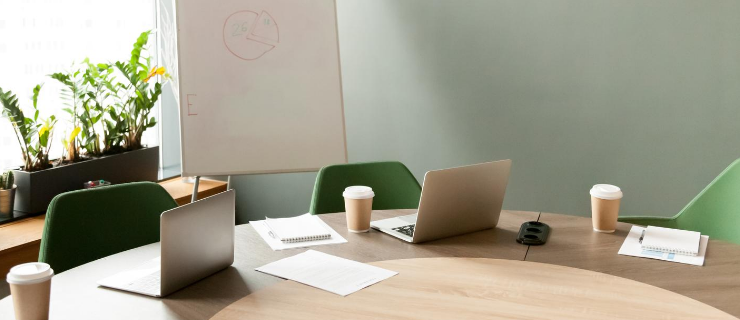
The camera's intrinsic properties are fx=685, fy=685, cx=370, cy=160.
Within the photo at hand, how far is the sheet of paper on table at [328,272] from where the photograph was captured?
1.68 metres

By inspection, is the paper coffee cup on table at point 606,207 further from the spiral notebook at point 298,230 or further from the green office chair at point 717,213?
the spiral notebook at point 298,230

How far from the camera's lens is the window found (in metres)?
3.47

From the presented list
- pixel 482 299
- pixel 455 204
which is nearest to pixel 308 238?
pixel 455 204

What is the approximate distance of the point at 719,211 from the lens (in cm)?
247

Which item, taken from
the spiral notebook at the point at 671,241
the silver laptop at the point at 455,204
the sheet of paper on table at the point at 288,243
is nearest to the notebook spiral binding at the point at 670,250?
the spiral notebook at the point at 671,241

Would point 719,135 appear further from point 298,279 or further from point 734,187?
point 298,279

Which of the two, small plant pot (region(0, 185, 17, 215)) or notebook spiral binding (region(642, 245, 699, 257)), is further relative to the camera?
small plant pot (region(0, 185, 17, 215))

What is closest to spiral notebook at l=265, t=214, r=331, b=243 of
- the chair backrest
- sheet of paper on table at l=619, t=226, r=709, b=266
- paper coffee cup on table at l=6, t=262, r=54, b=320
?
paper coffee cup on table at l=6, t=262, r=54, b=320

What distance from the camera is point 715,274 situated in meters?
1.75

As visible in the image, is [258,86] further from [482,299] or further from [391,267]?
[482,299]

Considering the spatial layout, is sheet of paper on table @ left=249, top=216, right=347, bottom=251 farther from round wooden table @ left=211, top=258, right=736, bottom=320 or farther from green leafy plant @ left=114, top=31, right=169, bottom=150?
green leafy plant @ left=114, top=31, right=169, bottom=150

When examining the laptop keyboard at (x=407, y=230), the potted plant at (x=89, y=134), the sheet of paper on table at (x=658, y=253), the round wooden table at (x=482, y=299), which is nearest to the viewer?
the round wooden table at (x=482, y=299)

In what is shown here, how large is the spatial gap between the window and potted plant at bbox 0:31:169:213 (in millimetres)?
106

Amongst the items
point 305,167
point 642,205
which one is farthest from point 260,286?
point 642,205
